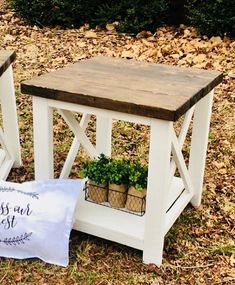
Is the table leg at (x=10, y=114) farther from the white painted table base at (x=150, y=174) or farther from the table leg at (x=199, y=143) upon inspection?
the table leg at (x=199, y=143)

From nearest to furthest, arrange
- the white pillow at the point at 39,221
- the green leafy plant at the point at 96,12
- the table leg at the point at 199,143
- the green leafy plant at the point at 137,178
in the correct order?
the white pillow at the point at 39,221
the green leafy plant at the point at 137,178
the table leg at the point at 199,143
the green leafy plant at the point at 96,12

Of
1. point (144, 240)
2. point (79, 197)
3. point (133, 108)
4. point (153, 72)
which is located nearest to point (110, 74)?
point (153, 72)

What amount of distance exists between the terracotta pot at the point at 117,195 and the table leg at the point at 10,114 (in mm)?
765

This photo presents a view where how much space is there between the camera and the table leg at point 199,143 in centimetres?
259

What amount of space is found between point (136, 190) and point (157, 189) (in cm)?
25

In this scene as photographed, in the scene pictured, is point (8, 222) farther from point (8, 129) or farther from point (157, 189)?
point (8, 129)

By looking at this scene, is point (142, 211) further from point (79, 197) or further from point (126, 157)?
→ point (126, 157)

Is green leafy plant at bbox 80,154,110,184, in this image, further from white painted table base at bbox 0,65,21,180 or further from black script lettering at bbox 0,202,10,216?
white painted table base at bbox 0,65,21,180

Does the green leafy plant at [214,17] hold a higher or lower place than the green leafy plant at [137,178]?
higher

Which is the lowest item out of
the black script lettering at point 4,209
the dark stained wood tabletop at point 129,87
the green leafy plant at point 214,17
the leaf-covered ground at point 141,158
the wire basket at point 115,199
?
the leaf-covered ground at point 141,158

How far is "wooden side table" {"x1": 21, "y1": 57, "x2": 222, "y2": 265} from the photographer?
214 cm

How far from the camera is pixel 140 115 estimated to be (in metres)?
2.12

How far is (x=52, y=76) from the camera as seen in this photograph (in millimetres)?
2410

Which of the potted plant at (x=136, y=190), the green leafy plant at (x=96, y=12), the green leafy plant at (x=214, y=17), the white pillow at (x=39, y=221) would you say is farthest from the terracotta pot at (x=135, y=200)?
the green leafy plant at (x=96, y=12)
